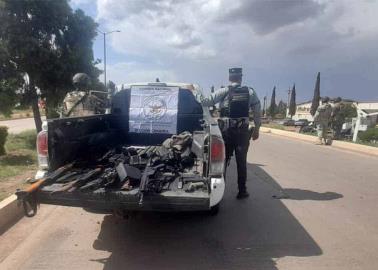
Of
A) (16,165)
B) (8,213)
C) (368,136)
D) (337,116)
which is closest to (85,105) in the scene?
(8,213)

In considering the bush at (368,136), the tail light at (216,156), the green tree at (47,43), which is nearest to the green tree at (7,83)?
the green tree at (47,43)

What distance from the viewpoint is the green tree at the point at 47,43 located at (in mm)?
12227

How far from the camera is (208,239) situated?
4.98 metres

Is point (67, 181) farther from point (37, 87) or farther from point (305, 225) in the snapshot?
point (37, 87)

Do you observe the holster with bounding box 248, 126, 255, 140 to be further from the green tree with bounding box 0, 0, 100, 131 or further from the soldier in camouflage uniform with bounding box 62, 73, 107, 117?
the green tree with bounding box 0, 0, 100, 131

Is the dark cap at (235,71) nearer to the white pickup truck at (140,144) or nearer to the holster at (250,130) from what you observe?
the white pickup truck at (140,144)

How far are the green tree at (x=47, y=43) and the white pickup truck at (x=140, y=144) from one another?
20.9 ft

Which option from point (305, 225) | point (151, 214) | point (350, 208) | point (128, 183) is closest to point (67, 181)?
point (128, 183)

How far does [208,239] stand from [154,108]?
2.81m

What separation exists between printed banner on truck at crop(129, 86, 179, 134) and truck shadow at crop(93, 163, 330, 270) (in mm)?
1664

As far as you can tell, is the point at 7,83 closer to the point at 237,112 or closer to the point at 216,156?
the point at 237,112

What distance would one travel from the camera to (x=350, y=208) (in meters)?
6.41

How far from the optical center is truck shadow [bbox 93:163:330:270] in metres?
4.31

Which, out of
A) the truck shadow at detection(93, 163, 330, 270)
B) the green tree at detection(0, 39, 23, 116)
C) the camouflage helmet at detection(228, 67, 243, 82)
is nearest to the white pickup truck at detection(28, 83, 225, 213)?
the truck shadow at detection(93, 163, 330, 270)
